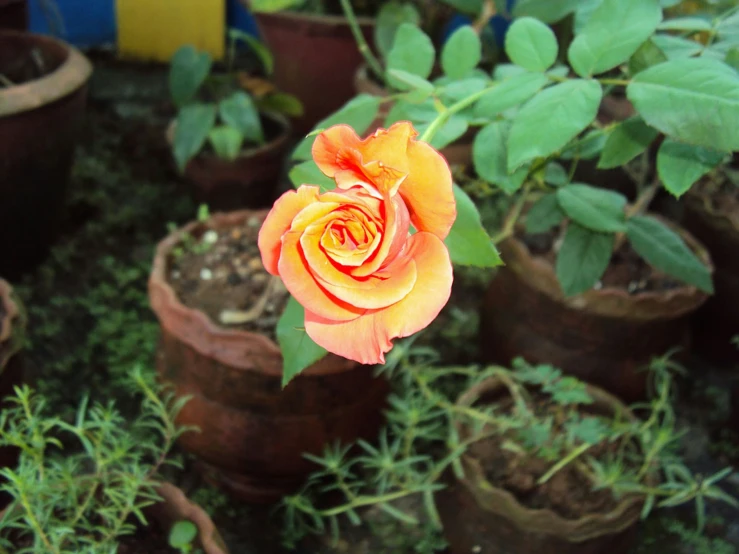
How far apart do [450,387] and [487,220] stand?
59 cm

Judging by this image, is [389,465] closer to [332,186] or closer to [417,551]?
[417,551]

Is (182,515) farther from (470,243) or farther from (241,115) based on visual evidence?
(241,115)

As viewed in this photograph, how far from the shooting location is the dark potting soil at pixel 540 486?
44.6 inches

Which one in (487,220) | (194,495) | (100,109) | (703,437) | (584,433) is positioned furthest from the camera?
(100,109)

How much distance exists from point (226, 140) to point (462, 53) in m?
0.96

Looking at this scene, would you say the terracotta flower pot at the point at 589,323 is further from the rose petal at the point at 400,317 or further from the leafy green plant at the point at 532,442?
the rose petal at the point at 400,317

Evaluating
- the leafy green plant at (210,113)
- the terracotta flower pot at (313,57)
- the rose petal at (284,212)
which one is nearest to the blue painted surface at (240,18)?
the terracotta flower pot at (313,57)

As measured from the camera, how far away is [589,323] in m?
1.33

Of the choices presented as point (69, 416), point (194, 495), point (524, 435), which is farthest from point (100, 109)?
point (524, 435)

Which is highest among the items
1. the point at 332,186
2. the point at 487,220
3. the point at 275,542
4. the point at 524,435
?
the point at 332,186

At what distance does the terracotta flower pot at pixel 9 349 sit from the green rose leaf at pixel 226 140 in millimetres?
725

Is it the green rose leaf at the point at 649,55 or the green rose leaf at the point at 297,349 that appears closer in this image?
the green rose leaf at the point at 297,349

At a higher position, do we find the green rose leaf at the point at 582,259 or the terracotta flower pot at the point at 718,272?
the green rose leaf at the point at 582,259

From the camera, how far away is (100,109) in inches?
91.3
